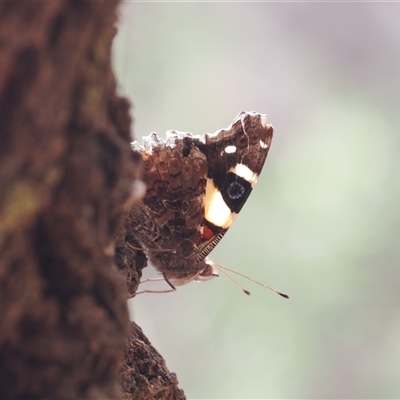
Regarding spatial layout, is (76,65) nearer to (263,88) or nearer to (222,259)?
(222,259)

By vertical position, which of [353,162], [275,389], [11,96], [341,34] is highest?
[341,34]

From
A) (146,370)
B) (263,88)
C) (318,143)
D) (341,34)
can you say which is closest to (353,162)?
(318,143)

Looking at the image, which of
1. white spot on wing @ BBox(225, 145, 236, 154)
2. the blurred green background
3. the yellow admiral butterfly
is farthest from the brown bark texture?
the blurred green background

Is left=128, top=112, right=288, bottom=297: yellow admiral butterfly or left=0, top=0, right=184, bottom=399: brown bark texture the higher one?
left=128, top=112, right=288, bottom=297: yellow admiral butterfly

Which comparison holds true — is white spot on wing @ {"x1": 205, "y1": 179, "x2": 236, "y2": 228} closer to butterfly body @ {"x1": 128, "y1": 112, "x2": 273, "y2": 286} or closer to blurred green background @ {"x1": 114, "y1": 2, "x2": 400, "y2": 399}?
butterfly body @ {"x1": 128, "y1": 112, "x2": 273, "y2": 286}

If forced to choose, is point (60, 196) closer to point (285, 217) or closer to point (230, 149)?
point (230, 149)

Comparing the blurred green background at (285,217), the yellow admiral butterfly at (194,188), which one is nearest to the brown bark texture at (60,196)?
the yellow admiral butterfly at (194,188)
